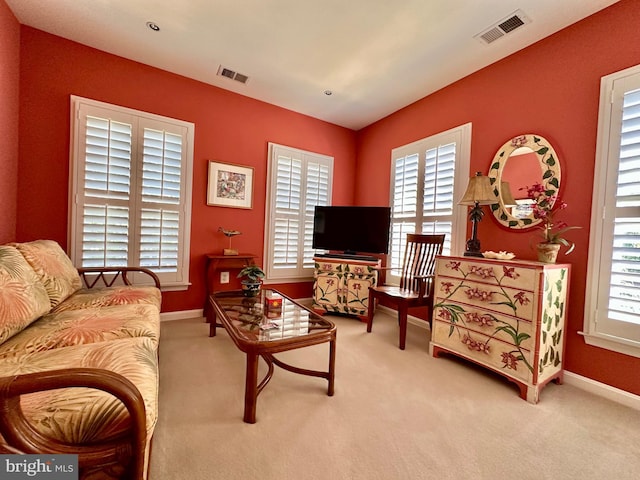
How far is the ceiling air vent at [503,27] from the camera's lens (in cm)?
204

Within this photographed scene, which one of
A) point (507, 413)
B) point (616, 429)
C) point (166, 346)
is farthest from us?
point (166, 346)

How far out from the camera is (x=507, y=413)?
1.65 meters

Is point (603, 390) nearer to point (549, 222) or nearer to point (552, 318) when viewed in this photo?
point (552, 318)

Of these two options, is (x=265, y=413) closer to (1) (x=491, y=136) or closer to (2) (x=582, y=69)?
(1) (x=491, y=136)

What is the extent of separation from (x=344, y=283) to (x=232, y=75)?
8.86ft

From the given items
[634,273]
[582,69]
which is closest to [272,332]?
Result: [634,273]

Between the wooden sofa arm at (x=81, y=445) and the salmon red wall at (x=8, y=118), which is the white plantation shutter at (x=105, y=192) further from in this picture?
the wooden sofa arm at (x=81, y=445)

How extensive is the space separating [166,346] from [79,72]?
268 cm

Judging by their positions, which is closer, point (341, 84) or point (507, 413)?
point (507, 413)

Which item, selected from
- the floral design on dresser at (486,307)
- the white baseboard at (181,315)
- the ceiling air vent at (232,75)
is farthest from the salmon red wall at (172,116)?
the floral design on dresser at (486,307)

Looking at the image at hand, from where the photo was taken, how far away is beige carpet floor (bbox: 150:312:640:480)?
4.00ft

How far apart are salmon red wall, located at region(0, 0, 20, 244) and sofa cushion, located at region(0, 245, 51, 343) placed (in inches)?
38.4

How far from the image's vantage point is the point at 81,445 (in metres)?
0.81

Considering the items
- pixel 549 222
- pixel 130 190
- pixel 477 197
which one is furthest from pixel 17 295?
pixel 549 222
